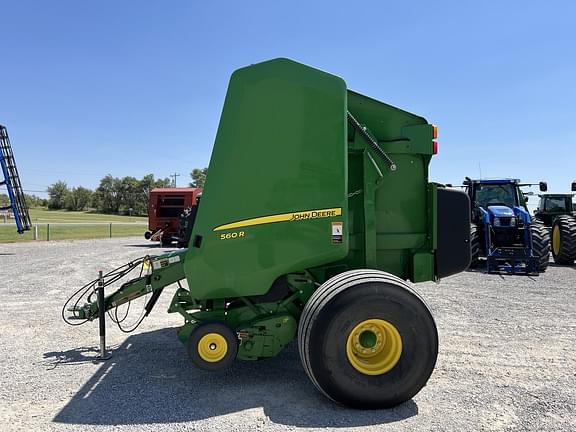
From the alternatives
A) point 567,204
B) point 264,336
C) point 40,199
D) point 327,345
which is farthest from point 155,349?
point 40,199

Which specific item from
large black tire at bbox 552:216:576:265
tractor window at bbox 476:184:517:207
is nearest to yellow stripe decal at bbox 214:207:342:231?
tractor window at bbox 476:184:517:207

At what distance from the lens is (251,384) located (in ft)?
12.1

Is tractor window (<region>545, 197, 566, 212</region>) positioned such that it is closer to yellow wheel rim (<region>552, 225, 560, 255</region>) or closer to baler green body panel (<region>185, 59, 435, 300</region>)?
yellow wheel rim (<region>552, 225, 560, 255</region>)

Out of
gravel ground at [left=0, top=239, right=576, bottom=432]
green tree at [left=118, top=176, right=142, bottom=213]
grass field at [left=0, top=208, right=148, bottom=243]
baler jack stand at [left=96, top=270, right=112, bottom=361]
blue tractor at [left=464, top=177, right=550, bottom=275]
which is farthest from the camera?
green tree at [left=118, top=176, right=142, bottom=213]

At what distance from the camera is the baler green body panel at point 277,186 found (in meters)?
3.58

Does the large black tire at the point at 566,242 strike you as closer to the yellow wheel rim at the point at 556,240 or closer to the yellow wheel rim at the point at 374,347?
the yellow wheel rim at the point at 556,240

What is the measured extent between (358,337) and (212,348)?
1.24 meters

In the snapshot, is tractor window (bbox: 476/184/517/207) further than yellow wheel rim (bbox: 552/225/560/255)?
No

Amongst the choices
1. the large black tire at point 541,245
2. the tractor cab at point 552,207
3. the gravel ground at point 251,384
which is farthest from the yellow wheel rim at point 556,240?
the gravel ground at point 251,384

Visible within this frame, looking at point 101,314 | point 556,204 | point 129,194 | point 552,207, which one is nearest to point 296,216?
point 101,314

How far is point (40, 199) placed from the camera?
11175 cm

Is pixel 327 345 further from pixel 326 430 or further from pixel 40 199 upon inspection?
pixel 40 199

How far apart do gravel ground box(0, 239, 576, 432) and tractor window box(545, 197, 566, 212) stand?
13.8 meters

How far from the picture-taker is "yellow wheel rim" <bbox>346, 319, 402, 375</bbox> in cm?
324
